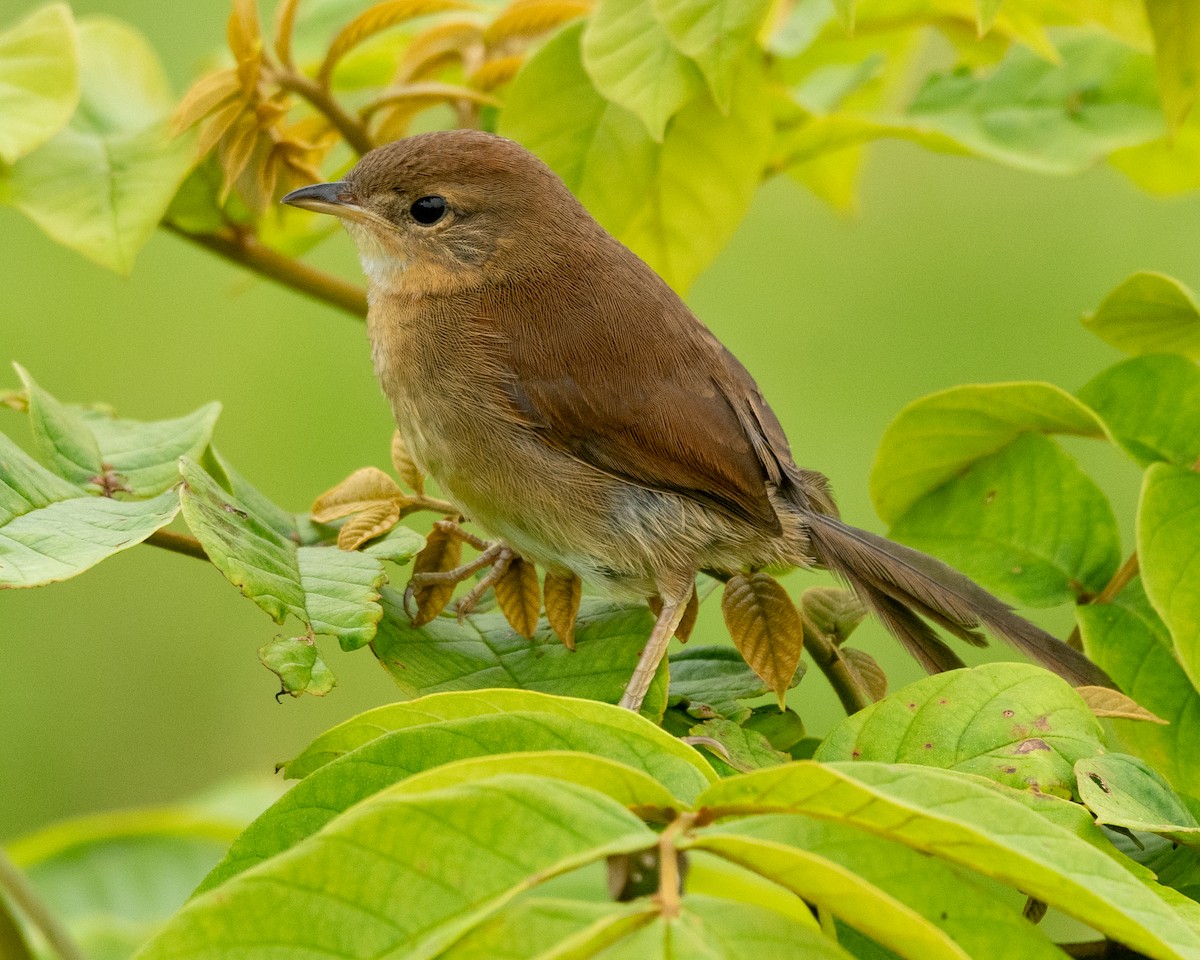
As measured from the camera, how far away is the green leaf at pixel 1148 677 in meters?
1.92

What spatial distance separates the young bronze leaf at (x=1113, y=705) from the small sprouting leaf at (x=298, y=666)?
93 cm

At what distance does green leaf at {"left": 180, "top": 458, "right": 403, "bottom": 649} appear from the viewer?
1.59m

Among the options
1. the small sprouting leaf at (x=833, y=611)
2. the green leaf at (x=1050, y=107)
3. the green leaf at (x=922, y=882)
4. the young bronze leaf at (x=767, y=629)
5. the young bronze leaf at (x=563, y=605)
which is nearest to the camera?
A: the green leaf at (x=922, y=882)

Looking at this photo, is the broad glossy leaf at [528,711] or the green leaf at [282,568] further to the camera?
the green leaf at [282,568]

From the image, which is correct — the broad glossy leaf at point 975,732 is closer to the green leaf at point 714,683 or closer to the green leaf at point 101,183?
the green leaf at point 714,683

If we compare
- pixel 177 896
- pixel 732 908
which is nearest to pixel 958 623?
pixel 732 908

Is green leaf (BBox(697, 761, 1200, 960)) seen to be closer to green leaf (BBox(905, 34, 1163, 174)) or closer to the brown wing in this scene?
the brown wing

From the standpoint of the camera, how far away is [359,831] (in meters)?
1.06

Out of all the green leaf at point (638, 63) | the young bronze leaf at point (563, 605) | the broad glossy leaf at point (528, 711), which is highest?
the green leaf at point (638, 63)

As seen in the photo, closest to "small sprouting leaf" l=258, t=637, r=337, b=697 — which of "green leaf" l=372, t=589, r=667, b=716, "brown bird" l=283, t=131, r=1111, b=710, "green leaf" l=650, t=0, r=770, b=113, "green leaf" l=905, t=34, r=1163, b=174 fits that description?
"green leaf" l=372, t=589, r=667, b=716

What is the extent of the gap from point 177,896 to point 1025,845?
1.90 meters

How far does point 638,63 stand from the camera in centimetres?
222

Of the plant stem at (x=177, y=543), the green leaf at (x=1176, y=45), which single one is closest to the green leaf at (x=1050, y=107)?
the green leaf at (x=1176, y=45)

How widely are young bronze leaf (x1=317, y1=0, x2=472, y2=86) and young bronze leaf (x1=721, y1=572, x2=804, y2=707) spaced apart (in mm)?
1211
